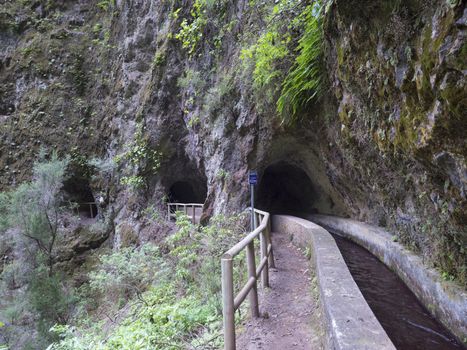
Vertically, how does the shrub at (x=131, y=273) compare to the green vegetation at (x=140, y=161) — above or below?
below

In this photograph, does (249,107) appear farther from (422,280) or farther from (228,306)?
(228,306)

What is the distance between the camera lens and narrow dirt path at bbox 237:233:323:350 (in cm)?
338

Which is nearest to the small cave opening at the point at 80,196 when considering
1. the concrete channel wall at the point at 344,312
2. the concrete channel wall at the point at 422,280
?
the concrete channel wall at the point at 422,280

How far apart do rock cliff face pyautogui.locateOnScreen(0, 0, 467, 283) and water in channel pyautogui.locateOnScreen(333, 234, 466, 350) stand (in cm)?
78

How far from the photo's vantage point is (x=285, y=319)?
3.90m

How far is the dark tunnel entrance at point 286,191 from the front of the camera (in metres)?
16.7

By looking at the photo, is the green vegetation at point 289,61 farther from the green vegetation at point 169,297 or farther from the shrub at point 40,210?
the shrub at point 40,210

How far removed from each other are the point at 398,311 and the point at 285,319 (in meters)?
2.14

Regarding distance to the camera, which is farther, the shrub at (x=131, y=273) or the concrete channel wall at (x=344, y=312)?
the shrub at (x=131, y=273)

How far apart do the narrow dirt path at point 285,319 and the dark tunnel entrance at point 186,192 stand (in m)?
15.2

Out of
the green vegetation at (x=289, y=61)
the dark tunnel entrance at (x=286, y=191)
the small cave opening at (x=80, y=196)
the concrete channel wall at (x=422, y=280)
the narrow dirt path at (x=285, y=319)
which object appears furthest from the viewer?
the small cave opening at (x=80, y=196)

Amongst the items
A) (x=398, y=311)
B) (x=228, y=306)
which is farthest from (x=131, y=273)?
(x=228, y=306)

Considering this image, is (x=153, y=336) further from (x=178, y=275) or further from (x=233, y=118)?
(x=233, y=118)

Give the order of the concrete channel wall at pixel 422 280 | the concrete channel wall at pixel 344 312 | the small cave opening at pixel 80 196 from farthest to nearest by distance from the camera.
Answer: the small cave opening at pixel 80 196 → the concrete channel wall at pixel 422 280 → the concrete channel wall at pixel 344 312
